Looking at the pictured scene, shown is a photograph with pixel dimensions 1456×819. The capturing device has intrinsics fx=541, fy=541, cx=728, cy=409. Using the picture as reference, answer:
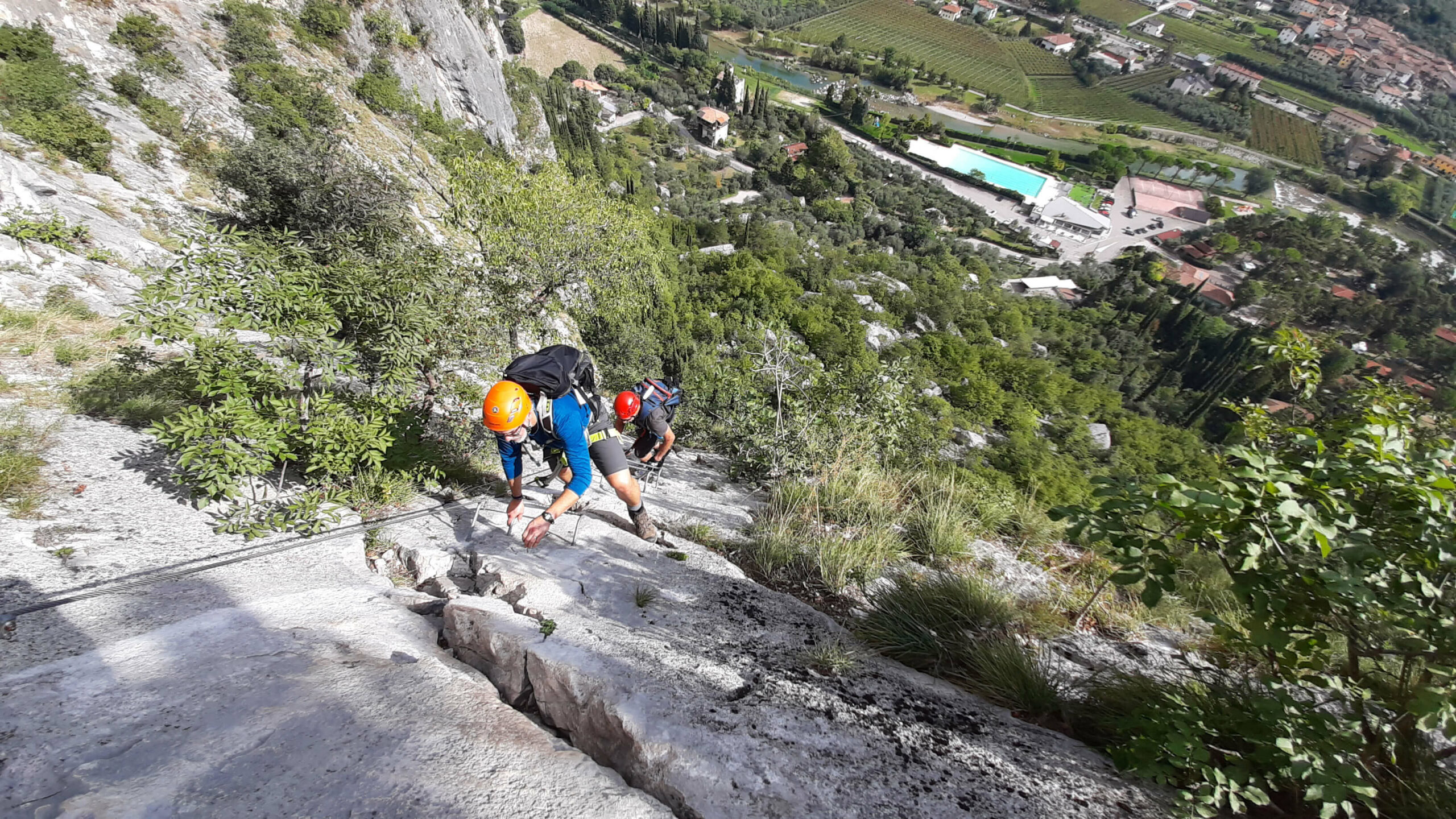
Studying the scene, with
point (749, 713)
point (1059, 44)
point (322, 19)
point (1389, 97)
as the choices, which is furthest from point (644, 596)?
point (1389, 97)

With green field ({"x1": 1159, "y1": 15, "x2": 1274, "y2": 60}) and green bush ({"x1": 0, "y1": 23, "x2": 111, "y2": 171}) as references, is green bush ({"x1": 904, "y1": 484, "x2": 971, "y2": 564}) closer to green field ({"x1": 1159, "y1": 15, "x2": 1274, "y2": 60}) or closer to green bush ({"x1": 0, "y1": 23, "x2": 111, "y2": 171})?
green bush ({"x1": 0, "y1": 23, "x2": 111, "y2": 171})

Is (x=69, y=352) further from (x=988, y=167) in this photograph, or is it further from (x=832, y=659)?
(x=988, y=167)

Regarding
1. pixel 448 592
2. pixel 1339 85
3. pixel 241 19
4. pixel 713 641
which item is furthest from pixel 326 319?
pixel 1339 85

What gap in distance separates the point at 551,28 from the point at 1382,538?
128820 mm

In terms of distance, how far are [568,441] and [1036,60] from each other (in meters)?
165

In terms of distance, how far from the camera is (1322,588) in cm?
222

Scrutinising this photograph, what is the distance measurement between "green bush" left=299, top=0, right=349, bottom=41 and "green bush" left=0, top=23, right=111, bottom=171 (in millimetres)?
14228

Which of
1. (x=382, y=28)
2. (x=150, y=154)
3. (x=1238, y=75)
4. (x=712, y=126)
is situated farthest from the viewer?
(x=1238, y=75)

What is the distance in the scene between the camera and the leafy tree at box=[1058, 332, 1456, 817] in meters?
2.03

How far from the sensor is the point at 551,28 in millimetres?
102375

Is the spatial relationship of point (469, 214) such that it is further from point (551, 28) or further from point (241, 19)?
point (551, 28)

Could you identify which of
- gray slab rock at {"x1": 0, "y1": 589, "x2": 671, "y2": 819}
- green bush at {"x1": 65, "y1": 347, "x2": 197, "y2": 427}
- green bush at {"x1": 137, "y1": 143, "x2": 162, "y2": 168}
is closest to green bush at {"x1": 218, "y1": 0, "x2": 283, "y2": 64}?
green bush at {"x1": 137, "y1": 143, "x2": 162, "y2": 168}

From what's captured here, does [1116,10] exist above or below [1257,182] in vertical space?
above

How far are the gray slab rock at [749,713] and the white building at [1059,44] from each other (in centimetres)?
17367
